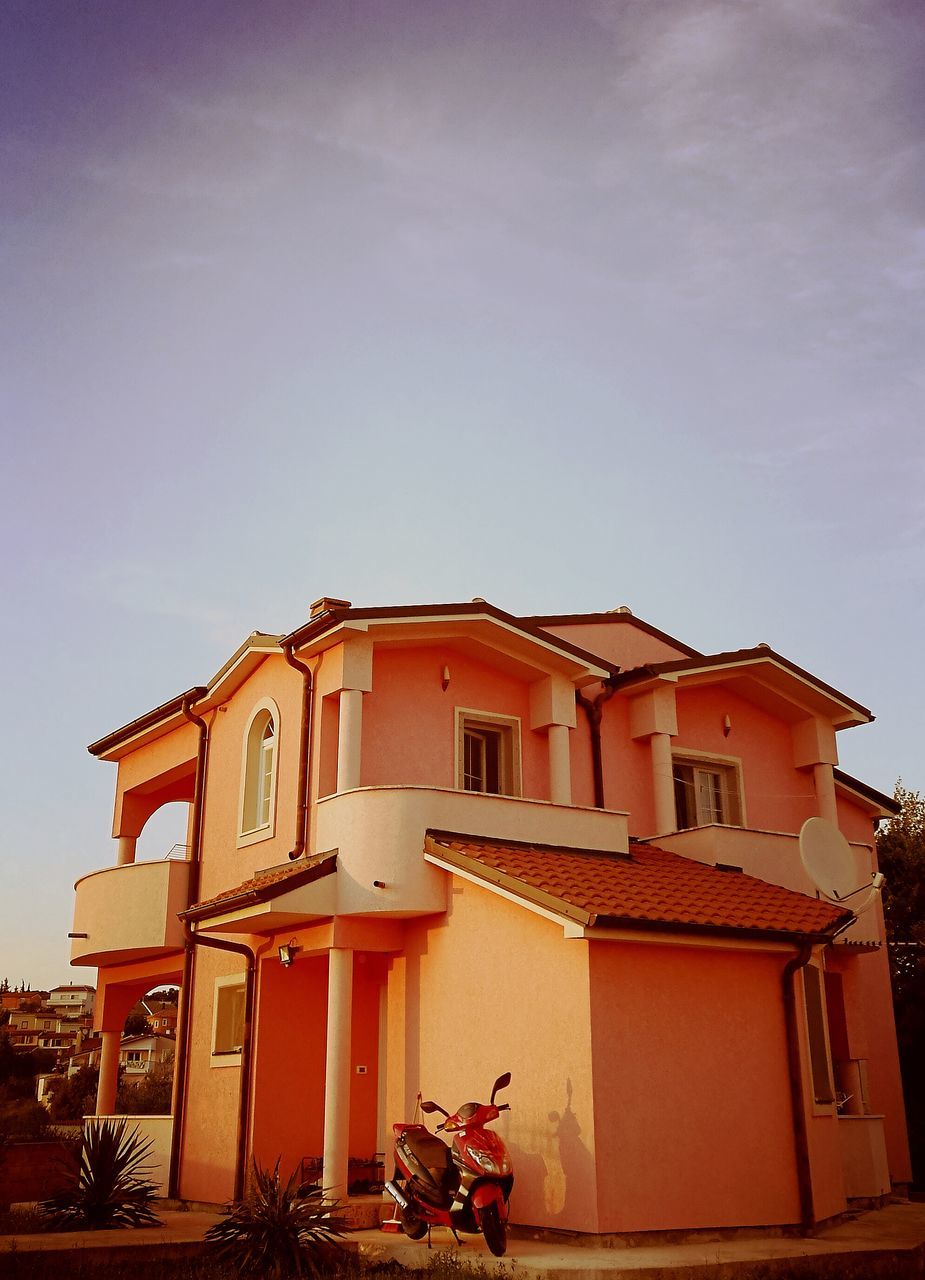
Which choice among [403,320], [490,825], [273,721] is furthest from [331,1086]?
[403,320]

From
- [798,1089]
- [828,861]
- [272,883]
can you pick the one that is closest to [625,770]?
[828,861]

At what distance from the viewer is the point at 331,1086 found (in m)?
15.2

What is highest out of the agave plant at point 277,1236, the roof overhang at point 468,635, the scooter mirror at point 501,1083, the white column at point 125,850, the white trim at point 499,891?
the roof overhang at point 468,635

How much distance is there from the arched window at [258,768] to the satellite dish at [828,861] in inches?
313

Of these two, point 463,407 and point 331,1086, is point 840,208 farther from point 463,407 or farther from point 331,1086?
point 331,1086

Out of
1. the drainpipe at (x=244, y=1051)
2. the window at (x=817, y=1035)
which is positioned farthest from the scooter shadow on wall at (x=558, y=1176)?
the drainpipe at (x=244, y=1051)

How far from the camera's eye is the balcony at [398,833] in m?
15.6

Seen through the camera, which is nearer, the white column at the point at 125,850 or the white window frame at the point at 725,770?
the white window frame at the point at 725,770

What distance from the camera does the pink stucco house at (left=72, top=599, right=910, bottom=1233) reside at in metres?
13.5

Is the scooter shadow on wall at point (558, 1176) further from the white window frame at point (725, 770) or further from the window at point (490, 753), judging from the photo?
the white window frame at point (725, 770)

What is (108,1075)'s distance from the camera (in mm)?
22969

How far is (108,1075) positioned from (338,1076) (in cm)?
966

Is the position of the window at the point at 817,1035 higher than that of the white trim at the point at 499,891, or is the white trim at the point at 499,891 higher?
the white trim at the point at 499,891

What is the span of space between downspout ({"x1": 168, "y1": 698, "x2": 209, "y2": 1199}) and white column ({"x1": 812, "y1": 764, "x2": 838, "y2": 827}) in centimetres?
1082
